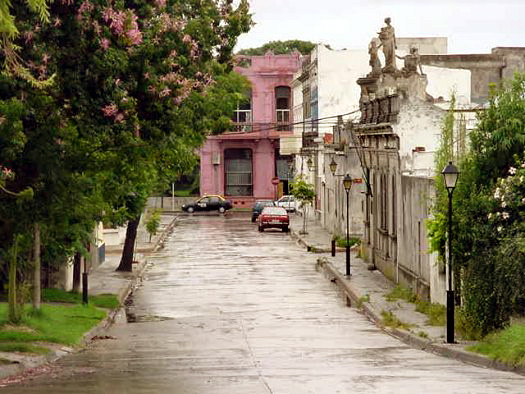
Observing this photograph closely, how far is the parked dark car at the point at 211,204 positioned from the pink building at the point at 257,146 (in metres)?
5.93

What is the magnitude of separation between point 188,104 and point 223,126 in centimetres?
904

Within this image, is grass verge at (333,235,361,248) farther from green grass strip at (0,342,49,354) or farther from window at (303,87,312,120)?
green grass strip at (0,342,49,354)

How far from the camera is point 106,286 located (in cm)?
4012

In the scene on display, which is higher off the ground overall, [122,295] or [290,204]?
[290,204]

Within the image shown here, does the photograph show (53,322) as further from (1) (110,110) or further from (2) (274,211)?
(2) (274,211)

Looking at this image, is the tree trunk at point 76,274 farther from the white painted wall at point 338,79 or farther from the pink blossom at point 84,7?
the white painted wall at point 338,79

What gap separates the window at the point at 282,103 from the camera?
98.9 metres

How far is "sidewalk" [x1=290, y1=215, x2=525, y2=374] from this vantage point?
23781 millimetres

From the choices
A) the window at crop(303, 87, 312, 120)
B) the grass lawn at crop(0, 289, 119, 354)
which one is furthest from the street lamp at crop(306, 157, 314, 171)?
the grass lawn at crop(0, 289, 119, 354)

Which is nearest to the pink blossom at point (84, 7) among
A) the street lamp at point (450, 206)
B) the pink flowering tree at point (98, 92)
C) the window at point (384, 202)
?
the pink flowering tree at point (98, 92)

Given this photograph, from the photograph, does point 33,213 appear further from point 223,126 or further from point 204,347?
point 223,126

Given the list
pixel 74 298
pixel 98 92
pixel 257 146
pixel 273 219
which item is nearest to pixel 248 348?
pixel 98 92

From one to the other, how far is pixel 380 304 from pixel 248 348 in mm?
9312

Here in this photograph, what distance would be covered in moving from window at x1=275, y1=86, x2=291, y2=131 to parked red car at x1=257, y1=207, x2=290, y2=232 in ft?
92.0
